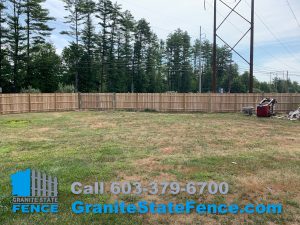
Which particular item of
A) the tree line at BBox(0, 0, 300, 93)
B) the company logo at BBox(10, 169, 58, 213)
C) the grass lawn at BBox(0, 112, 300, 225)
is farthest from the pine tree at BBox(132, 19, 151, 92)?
the company logo at BBox(10, 169, 58, 213)

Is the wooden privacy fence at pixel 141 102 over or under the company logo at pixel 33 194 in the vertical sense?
over

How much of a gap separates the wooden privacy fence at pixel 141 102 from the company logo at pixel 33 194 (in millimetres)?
15995

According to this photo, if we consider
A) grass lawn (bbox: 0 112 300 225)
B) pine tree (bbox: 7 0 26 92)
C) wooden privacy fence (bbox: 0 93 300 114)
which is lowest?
grass lawn (bbox: 0 112 300 225)

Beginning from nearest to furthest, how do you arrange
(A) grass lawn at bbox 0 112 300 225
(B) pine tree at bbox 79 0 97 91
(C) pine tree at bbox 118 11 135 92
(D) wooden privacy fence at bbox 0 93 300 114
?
(A) grass lawn at bbox 0 112 300 225 → (D) wooden privacy fence at bbox 0 93 300 114 → (B) pine tree at bbox 79 0 97 91 → (C) pine tree at bbox 118 11 135 92

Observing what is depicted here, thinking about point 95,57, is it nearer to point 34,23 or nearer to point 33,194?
point 34,23

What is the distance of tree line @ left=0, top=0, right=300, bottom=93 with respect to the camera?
2877cm

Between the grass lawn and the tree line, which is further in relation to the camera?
the tree line

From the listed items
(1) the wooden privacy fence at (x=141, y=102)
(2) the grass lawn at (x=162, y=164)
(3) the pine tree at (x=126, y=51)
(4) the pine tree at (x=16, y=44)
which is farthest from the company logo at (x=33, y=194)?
(3) the pine tree at (x=126, y=51)

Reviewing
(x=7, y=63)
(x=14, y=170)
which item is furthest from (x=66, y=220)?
(x=7, y=63)

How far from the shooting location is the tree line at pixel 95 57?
28.8m

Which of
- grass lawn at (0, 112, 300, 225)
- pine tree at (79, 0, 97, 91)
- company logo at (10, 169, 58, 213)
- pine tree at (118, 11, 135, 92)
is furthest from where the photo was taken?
pine tree at (118, 11, 135, 92)

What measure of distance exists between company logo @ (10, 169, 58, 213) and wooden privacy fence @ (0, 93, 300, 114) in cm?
1599

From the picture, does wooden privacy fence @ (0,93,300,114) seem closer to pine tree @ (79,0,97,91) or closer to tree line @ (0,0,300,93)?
tree line @ (0,0,300,93)

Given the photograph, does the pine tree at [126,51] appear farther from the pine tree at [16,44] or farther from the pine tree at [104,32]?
the pine tree at [16,44]
